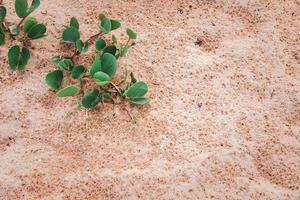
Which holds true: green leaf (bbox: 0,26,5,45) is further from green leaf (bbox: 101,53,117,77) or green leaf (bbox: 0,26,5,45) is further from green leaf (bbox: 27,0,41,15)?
green leaf (bbox: 101,53,117,77)

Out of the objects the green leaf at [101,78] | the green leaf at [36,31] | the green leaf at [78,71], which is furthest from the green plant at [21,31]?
the green leaf at [101,78]

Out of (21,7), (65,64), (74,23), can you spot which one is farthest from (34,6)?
(65,64)

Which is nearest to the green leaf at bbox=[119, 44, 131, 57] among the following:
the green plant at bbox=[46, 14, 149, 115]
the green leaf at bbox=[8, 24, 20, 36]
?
the green plant at bbox=[46, 14, 149, 115]

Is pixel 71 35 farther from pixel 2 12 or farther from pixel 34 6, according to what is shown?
pixel 2 12

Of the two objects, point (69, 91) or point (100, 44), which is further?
point (100, 44)

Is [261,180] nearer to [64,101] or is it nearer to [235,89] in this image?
[235,89]

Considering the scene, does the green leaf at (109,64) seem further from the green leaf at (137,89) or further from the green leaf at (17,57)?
the green leaf at (17,57)
